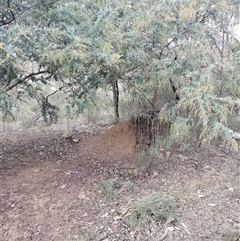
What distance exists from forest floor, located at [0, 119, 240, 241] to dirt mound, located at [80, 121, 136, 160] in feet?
0.04

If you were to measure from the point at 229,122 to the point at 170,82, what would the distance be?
3.39ft

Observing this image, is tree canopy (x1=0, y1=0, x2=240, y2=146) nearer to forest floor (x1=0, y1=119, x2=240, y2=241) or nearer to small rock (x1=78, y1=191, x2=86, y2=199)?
forest floor (x1=0, y1=119, x2=240, y2=241)

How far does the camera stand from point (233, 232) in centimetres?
256

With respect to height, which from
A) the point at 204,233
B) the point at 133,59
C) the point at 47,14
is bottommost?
the point at 204,233

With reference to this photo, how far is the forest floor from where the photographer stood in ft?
8.71

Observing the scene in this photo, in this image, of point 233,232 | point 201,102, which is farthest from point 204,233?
point 201,102

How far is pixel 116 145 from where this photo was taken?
396 cm

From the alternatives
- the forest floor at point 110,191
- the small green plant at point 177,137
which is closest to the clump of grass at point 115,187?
the forest floor at point 110,191

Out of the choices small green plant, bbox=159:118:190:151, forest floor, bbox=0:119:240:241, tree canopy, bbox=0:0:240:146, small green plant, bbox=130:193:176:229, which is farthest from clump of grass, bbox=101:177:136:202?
tree canopy, bbox=0:0:240:146

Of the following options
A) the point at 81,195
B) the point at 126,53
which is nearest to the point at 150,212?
the point at 81,195

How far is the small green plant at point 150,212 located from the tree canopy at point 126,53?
2.21 feet

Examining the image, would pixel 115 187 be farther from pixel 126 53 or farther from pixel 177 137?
pixel 126 53

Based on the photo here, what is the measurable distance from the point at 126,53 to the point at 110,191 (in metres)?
1.32

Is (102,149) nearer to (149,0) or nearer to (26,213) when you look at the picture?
(26,213)
